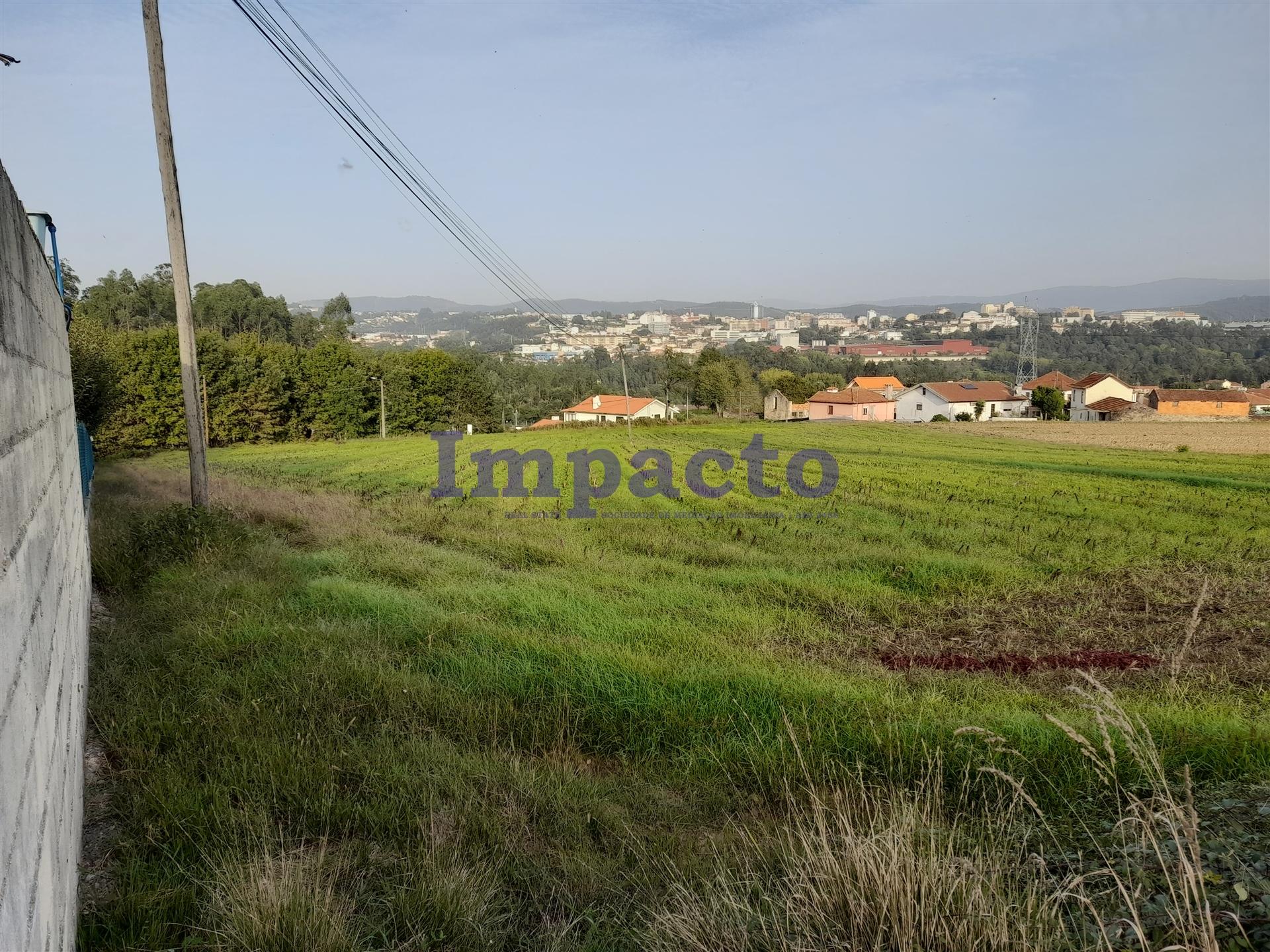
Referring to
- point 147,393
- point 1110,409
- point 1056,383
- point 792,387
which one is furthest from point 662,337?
point 147,393

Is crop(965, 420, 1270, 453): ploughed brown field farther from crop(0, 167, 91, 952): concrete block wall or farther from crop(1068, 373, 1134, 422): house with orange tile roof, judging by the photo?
crop(0, 167, 91, 952): concrete block wall

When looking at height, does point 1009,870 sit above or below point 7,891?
below

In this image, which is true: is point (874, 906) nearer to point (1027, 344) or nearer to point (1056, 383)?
point (1056, 383)

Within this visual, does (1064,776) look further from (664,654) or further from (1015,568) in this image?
(1015,568)

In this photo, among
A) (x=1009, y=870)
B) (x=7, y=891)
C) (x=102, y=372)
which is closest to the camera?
(x=7, y=891)

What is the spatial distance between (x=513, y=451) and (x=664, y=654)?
2470 cm

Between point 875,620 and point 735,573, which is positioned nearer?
point 875,620

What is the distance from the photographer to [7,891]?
139cm

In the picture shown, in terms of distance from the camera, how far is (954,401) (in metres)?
Result: 75.3

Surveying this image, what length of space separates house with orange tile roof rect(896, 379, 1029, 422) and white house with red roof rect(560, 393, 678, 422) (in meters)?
22.9

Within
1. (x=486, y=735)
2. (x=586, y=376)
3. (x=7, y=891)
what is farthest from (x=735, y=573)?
(x=586, y=376)

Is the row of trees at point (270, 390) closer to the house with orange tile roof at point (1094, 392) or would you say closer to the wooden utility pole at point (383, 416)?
the wooden utility pole at point (383, 416)

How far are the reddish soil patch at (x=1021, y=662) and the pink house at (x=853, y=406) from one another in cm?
6644

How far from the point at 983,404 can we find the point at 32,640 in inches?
3193
